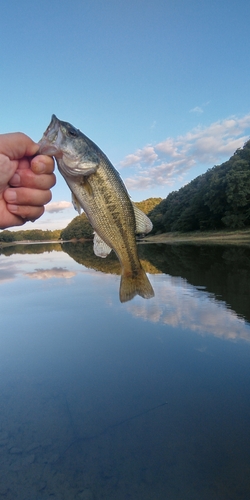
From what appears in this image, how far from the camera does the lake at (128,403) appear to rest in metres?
5.19

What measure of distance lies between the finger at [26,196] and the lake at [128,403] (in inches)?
179

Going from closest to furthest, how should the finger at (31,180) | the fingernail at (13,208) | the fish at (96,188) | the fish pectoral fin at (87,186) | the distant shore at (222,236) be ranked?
the fish at (96,188), the fish pectoral fin at (87,186), the finger at (31,180), the fingernail at (13,208), the distant shore at (222,236)

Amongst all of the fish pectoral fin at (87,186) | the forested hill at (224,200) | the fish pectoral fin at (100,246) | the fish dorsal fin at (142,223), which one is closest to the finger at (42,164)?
the fish pectoral fin at (87,186)

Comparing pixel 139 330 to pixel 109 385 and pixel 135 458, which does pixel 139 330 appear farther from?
pixel 135 458

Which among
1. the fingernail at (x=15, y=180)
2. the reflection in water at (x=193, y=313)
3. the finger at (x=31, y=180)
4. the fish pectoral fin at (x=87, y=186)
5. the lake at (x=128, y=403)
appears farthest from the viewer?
the reflection in water at (x=193, y=313)

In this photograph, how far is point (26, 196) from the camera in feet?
11.5

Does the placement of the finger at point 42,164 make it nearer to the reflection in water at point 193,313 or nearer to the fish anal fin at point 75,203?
the fish anal fin at point 75,203

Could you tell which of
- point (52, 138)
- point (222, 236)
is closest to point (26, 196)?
point (52, 138)

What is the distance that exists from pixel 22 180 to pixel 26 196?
17 centimetres

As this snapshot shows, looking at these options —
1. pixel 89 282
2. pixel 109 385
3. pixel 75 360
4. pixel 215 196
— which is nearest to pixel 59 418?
pixel 109 385

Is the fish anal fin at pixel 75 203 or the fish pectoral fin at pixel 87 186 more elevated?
the fish pectoral fin at pixel 87 186

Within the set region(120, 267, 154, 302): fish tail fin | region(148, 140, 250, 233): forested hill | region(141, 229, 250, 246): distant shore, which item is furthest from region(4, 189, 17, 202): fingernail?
region(148, 140, 250, 233): forested hill

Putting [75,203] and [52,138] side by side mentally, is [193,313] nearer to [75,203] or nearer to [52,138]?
[75,203]

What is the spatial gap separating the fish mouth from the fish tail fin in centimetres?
155
